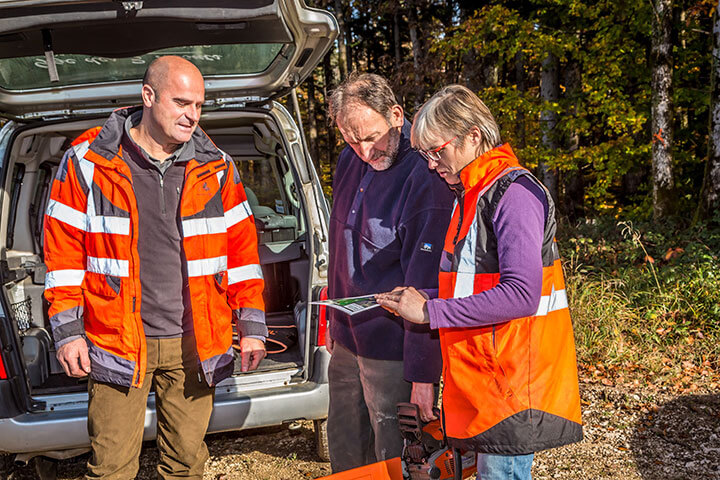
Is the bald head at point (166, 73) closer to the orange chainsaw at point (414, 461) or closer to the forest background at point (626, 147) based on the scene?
the orange chainsaw at point (414, 461)

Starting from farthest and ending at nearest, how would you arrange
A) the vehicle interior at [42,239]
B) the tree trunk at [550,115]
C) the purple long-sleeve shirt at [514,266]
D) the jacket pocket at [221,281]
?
the tree trunk at [550,115], the vehicle interior at [42,239], the jacket pocket at [221,281], the purple long-sleeve shirt at [514,266]

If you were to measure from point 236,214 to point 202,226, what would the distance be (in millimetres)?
196


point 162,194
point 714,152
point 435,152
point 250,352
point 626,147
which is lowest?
point 626,147

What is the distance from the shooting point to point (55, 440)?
279cm

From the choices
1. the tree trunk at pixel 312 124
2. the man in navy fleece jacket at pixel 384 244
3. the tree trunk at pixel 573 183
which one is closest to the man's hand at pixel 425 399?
A: the man in navy fleece jacket at pixel 384 244

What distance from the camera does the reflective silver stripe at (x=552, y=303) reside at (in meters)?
1.74

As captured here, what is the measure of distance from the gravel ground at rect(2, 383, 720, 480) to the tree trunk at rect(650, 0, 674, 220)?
436cm

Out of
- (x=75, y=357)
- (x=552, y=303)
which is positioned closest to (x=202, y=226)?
(x=75, y=357)

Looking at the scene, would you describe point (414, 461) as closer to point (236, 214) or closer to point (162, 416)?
point (162, 416)

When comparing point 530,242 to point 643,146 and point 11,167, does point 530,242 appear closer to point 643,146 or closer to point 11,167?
point 11,167

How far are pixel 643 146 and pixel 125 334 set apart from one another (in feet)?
27.1

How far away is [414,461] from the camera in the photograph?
2.09 metres

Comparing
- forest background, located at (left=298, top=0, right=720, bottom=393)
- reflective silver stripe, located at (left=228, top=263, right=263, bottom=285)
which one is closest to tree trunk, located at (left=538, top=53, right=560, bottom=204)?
forest background, located at (left=298, top=0, right=720, bottom=393)

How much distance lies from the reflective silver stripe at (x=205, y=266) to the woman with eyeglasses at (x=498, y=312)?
93cm
